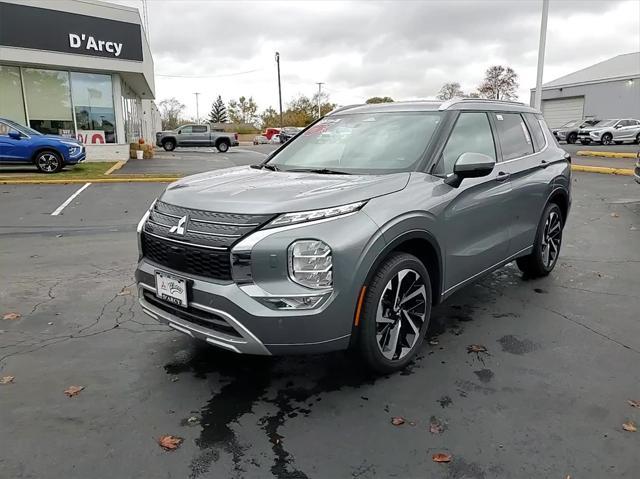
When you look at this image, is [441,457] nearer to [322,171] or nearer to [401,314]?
[401,314]

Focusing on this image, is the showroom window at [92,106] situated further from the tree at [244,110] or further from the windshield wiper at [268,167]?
the tree at [244,110]

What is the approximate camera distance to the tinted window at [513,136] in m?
4.49

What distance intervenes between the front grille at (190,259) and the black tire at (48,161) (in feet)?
43.8

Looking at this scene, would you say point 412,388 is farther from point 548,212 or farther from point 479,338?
point 548,212

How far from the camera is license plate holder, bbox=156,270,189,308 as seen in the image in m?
2.97

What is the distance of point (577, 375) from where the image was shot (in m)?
3.28

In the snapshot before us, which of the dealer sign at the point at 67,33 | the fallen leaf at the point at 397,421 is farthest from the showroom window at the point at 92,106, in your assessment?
the fallen leaf at the point at 397,421

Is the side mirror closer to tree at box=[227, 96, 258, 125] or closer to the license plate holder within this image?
the license plate holder

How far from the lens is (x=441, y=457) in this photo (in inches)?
97.7

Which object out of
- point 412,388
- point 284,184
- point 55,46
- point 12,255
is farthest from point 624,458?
point 55,46

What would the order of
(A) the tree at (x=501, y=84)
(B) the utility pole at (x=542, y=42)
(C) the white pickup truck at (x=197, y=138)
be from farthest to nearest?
(A) the tree at (x=501, y=84) < (C) the white pickup truck at (x=197, y=138) < (B) the utility pole at (x=542, y=42)

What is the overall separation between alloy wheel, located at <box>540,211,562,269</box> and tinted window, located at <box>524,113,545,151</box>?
2.38 feet

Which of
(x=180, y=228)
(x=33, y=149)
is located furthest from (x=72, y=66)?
(x=180, y=228)

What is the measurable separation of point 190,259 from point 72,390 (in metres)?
1.14
